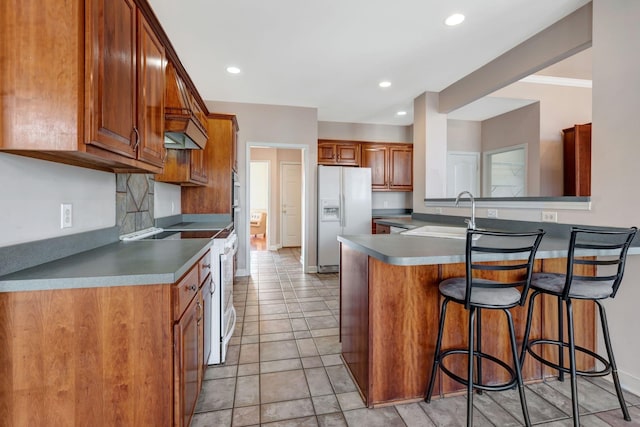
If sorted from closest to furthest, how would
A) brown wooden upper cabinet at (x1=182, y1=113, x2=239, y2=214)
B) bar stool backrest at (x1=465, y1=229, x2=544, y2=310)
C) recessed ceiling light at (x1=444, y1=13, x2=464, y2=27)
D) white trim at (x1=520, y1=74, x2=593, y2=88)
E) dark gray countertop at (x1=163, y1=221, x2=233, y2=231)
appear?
bar stool backrest at (x1=465, y1=229, x2=544, y2=310), recessed ceiling light at (x1=444, y1=13, x2=464, y2=27), dark gray countertop at (x1=163, y1=221, x2=233, y2=231), brown wooden upper cabinet at (x1=182, y1=113, x2=239, y2=214), white trim at (x1=520, y1=74, x2=593, y2=88)

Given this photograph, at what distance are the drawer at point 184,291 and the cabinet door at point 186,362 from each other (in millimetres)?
35

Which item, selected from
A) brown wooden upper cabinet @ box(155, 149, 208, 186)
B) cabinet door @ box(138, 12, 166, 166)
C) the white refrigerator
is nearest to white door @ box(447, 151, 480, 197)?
the white refrigerator

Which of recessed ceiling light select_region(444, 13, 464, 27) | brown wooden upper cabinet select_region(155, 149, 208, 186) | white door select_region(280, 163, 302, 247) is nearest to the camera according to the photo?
recessed ceiling light select_region(444, 13, 464, 27)

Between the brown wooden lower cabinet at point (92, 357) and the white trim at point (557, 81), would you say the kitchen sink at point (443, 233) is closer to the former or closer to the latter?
the brown wooden lower cabinet at point (92, 357)

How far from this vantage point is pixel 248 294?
389 cm

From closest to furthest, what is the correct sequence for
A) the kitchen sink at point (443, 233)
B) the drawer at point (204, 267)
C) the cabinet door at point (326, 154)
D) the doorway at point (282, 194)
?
the drawer at point (204, 267) < the kitchen sink at point (443, 233) < the cabinet door at point (326, 154) < the doorway at point (282, 194)

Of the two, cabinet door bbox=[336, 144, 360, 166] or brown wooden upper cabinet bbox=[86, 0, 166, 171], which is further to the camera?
cabinet door bbox=[336, 144, 360, 166]

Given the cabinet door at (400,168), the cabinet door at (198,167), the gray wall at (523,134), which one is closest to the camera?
the cabinet door at (198,167)

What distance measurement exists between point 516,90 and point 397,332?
3912 mm

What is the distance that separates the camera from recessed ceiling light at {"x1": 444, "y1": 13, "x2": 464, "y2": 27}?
2473 millimetres

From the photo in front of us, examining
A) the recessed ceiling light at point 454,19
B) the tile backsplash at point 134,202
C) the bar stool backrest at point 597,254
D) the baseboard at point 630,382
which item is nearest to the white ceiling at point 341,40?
the recessed ceiling light at point 454,19

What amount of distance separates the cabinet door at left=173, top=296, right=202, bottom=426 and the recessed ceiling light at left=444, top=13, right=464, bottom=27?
9.18 feet

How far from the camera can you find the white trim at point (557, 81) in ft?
13.3

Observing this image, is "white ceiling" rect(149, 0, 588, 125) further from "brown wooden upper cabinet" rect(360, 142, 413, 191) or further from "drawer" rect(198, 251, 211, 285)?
"drawer" rect(198, 251, 211, 285)
